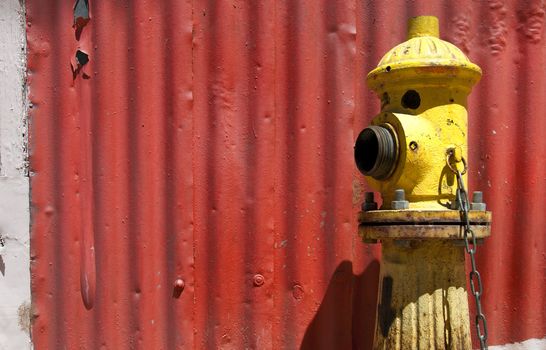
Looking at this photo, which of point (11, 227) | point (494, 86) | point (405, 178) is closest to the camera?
point (405, 178)

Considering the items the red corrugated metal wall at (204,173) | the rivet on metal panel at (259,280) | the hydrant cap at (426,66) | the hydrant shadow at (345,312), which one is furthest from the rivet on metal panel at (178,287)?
the hydrant cap at (426,66)

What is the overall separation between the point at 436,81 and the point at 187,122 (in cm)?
120

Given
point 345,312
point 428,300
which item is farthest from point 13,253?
point 428,300

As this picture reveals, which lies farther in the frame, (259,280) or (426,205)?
(259,280)

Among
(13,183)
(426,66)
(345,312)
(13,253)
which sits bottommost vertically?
(345,312)

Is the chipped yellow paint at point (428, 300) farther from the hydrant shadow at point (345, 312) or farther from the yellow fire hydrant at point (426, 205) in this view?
the hydrant shadow at point (345, 312)

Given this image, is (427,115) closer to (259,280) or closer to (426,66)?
(426,66)

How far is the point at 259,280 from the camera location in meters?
2.48

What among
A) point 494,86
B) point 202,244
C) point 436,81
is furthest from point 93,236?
point 494,86

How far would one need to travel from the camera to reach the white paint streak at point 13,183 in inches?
95.3

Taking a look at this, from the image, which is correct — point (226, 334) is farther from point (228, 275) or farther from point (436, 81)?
point (436, 81)

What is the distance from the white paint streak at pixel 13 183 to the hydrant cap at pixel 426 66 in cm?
172

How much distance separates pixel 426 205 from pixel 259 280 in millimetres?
984

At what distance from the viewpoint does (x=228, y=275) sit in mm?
2484
